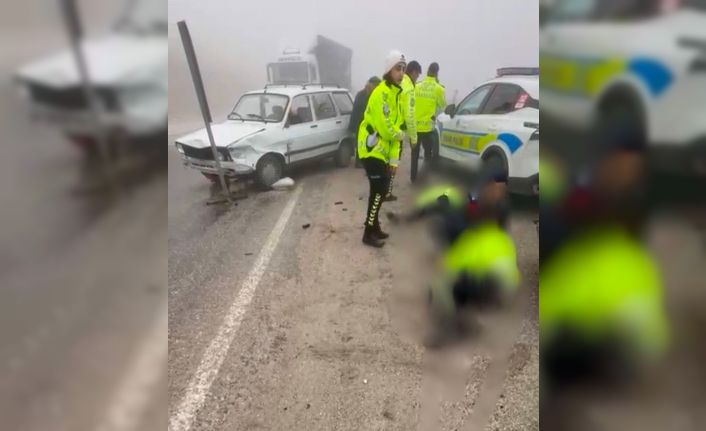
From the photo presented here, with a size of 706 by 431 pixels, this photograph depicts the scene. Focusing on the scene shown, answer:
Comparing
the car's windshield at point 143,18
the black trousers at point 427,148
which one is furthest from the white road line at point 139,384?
the black trousers at point 427,148

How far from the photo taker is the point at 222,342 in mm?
1326

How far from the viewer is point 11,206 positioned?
2.43 ft

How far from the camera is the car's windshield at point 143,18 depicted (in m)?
0.80

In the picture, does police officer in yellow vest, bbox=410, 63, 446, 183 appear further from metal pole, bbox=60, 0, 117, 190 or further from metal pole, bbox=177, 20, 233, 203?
metal pole, bbox=60, 0, 117, 190

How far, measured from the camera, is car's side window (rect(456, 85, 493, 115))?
1279 mm

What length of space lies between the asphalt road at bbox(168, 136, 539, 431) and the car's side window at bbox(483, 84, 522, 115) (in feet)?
0.95

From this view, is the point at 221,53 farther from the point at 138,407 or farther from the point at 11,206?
the point at 138,407

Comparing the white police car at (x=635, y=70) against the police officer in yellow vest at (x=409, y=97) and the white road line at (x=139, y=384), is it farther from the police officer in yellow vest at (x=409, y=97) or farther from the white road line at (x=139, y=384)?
the white road line at (x=139, y=384)

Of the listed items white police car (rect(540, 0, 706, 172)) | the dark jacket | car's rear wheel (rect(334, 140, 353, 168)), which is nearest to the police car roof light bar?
white police car (rect(540, 0, 706, 172))

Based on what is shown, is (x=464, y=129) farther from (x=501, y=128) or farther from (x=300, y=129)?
(x=300, y=129)

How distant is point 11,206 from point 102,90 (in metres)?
0.23

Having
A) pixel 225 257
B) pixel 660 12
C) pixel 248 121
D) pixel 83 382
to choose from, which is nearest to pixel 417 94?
pixel 248 121

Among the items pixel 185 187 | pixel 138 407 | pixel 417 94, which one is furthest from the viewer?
pixel 417 94

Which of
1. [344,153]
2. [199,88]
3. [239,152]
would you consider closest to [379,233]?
[344,153]
